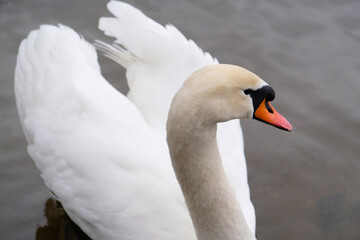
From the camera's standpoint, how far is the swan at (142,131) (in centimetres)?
260

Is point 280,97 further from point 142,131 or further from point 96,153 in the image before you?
point 96,153

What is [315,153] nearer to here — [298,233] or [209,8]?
[298,233]

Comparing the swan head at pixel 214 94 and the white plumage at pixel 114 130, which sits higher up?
the swan head at pixel 214 94

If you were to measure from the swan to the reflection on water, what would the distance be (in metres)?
0.25

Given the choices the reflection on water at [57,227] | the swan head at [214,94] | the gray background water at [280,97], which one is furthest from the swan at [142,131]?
the gray background water at [280,97]

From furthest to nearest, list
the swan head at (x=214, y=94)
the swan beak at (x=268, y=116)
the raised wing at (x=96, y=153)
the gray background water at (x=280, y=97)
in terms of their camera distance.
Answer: the gray background water at (x=280, y=97)
the raised wing at (x=96, y=153)
the swan beak at (x=268, y=116)
the swan head at (x=214, y=94)

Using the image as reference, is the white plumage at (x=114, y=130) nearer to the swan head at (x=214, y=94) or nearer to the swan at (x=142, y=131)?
the swan at (x=142, y=131)

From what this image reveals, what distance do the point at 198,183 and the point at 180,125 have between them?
16.9 inches

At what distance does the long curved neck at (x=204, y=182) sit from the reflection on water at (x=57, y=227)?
1.30 m

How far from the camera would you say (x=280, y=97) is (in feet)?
17.4

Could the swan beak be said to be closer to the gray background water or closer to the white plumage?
the white plumage

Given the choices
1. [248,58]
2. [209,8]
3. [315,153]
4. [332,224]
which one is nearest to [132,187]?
[332,224]

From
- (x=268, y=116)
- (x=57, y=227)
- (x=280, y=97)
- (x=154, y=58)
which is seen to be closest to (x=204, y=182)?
(x=268, y=116)

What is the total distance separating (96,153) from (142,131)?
358mm
